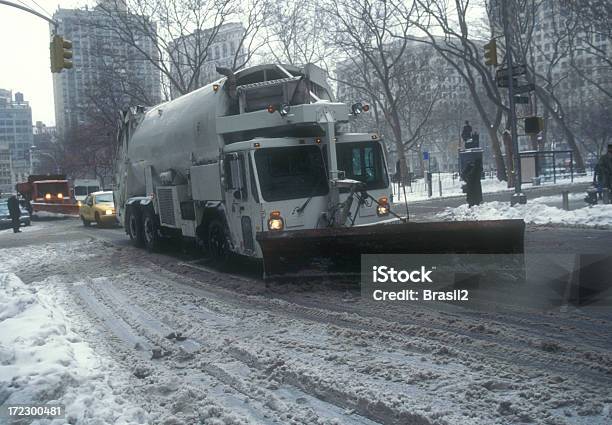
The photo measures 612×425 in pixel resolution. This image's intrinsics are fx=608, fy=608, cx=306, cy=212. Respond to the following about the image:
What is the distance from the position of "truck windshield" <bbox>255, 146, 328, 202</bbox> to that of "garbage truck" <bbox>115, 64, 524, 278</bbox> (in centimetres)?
2

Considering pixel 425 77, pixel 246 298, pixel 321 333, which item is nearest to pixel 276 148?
pixel 246 298

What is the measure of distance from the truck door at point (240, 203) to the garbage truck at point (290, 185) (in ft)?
0.06

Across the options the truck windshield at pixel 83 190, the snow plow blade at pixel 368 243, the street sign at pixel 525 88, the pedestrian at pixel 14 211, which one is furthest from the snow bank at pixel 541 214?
the truck windshield at pixel 83 190

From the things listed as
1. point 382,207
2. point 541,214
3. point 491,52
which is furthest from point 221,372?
point 491,52

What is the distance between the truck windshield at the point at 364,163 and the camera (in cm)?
1057

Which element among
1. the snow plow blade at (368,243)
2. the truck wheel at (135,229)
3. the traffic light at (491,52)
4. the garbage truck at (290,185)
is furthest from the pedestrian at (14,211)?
the snow plow blade at (368,243)

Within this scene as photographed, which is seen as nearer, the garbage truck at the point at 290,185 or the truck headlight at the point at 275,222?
the garbage truck at the point at 290,185

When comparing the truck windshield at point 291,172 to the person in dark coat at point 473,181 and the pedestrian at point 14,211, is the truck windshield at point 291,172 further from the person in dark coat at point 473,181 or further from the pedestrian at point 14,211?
the pedestrian at point 14,211

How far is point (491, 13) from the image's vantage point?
3225 centimetres

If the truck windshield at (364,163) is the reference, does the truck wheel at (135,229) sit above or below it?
below

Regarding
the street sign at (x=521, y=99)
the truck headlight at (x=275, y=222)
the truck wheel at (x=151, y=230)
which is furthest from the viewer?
the street sign at (x=521, y=99)

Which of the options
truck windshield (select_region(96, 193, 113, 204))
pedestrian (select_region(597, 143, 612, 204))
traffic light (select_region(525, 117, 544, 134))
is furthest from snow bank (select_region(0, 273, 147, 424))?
truck windshield (select_region(96, 193, 113, 204))

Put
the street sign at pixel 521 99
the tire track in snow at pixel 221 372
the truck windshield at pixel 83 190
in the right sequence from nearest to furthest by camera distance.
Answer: the tire track in snow at pixel 221 372, the street sign at pixel 521 99, the truck windshield at pixel 83 190

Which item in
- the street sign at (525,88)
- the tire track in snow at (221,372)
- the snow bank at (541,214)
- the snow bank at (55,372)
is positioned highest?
the street sign at (525,88)
